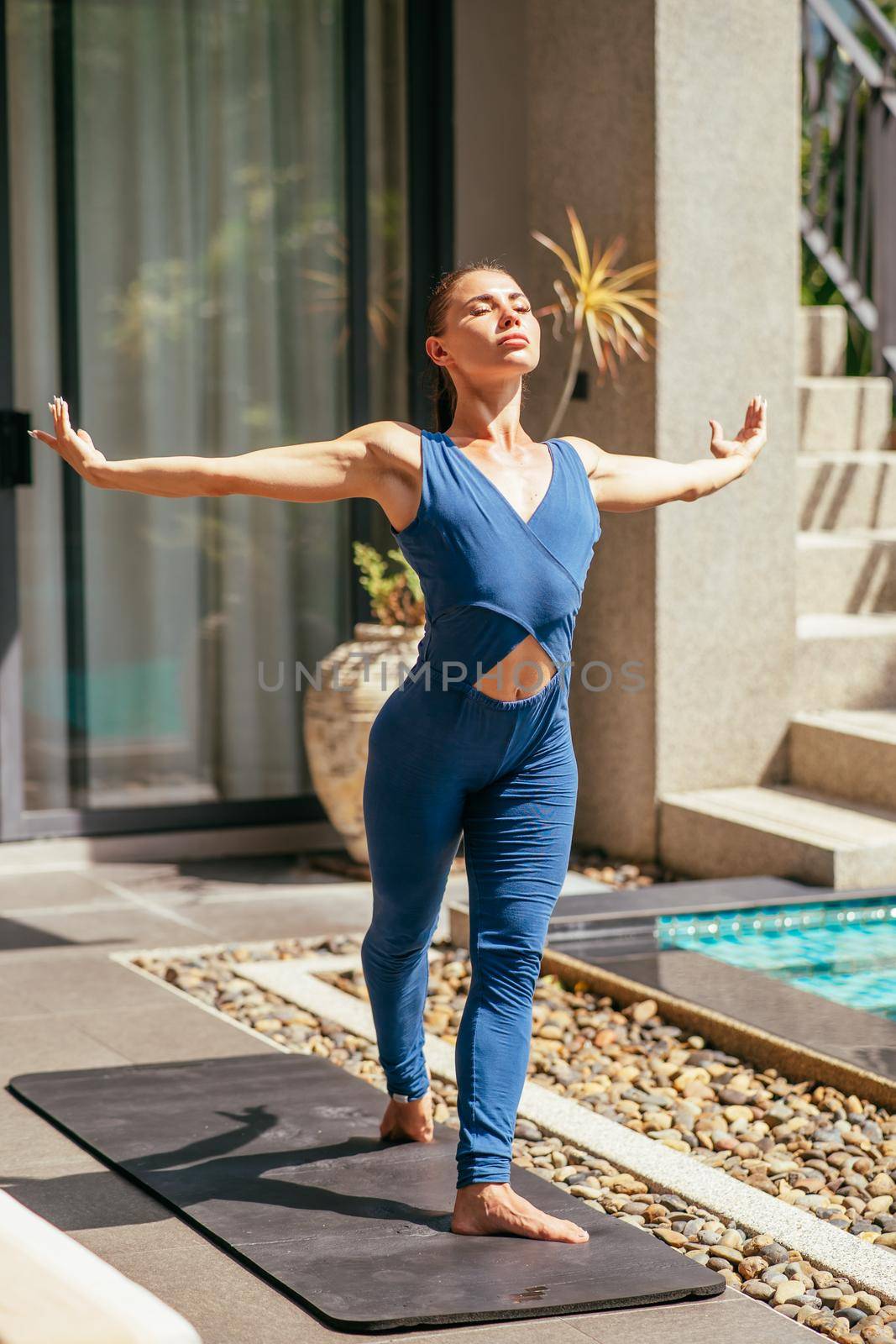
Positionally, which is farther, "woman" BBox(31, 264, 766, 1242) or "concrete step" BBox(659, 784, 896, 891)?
"concrete step" BBox(659, 784, 896, 891)

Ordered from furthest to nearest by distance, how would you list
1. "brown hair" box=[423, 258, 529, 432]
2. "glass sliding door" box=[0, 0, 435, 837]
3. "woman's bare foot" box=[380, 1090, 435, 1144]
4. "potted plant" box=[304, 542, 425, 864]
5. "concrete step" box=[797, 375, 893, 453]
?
"concrete step" box=[797, 375, 893, 453], "glass sliding door" box=[0, 0, 435, 837], "potted plant" box=[304, 542, 425, 864], "woman's bare foot" box=[380, 1090, 435, 1144], "brown hair" box=[423, 258, 529, 432]

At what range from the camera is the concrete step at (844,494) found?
7.22m

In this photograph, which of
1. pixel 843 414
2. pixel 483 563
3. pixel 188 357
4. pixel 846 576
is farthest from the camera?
pixel 843 414

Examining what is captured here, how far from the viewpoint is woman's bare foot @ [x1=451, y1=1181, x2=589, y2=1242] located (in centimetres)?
290

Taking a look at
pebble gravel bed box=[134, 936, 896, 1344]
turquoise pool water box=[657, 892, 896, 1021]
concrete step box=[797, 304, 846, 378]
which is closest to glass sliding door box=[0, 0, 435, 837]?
pebble gravel bed box=[134, 936, 896, 1344]

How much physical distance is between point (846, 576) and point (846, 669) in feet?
1.89

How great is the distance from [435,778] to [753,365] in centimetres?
355

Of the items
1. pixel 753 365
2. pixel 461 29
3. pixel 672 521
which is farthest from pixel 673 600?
pixel 461 29

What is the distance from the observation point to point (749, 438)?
333cm

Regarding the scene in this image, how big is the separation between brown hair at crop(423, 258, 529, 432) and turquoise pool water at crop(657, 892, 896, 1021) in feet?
6.58

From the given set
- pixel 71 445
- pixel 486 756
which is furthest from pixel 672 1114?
pixel 71 445

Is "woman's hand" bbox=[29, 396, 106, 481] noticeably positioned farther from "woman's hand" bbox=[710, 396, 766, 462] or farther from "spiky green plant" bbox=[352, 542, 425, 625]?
"spiky green plant" bbox=[352, 542, 425, 625]

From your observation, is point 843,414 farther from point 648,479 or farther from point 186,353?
point 648,479

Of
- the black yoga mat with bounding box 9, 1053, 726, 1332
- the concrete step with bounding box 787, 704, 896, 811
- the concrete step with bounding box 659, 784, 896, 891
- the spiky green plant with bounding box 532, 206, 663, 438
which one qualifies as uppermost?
the spiky green plant with bounding box 532, 206, 663, 438
